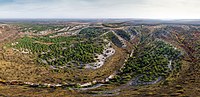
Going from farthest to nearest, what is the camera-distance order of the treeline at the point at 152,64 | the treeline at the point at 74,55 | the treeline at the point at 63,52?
the treeline at the point at 63,52
the treeline at the point at 74,55
the treeline at the point at 152,64

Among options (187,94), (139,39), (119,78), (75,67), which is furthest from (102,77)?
(139,39)

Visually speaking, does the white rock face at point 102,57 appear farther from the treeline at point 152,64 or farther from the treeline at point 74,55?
the treeline at point 152,64

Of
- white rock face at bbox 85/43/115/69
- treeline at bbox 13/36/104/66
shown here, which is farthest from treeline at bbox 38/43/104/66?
white rock face at bbox 85/43/115/69

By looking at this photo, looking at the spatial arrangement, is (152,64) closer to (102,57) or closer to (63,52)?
(102,57)

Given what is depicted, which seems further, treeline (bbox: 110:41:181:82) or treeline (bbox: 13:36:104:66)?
treeline (bbox: 13:36:104:66)

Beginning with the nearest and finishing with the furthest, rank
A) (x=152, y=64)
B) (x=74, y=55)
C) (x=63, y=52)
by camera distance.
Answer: (x=152, y=64)
(x=74, y=55)
(x=63, y=52)

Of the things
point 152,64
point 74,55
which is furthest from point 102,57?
point 152,64

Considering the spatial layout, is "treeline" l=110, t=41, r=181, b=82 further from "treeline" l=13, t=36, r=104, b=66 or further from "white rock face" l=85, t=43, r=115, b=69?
"treeline" l=13, t=36, r=104, b=66

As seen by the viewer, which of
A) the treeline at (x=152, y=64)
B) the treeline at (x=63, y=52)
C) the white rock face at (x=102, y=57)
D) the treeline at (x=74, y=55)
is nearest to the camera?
the treeline at (x=152, y=64)

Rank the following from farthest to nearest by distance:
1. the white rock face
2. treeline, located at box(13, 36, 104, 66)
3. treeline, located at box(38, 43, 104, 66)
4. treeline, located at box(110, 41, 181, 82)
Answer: treeline, located at box(13, 36, 104, 66) < treeline, located at box(38, 43, 104, 66) < the white rock face < treeline, located at box(110, 41, 181, 82)

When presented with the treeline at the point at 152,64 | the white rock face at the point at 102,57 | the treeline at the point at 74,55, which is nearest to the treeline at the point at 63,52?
the treeline at the point at 74,55

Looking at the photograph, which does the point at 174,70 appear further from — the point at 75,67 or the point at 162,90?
the point at 75,67
